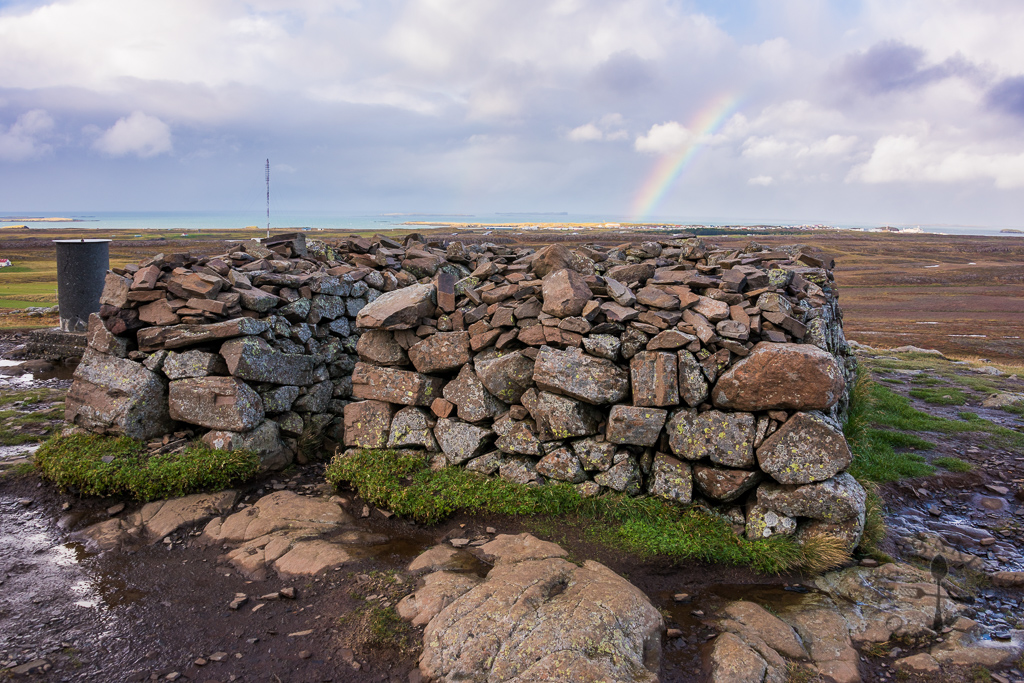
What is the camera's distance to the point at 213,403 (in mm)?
10289

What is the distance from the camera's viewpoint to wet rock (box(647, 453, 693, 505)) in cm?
895

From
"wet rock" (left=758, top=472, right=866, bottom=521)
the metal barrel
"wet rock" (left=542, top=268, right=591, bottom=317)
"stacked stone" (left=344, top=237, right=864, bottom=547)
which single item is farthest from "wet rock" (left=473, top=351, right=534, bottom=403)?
the metal barrel

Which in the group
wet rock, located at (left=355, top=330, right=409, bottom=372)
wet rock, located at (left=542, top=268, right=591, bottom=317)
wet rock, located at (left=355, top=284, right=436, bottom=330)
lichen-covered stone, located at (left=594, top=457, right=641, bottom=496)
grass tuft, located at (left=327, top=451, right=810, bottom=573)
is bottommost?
grass tuft, located at (left=327, top=451, right=810, bottom=573)

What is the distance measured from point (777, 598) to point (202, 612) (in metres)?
7.34

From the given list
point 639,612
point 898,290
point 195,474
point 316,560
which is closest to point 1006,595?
point 639,612

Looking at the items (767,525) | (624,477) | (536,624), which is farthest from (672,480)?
(536,624)

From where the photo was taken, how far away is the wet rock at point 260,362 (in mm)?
10422

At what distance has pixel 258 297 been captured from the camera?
36.3 feet

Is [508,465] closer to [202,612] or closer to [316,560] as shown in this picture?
[316,560]

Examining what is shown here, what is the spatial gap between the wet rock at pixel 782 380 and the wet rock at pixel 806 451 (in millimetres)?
295

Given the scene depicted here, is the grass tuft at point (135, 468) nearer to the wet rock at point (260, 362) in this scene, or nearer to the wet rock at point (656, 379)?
the wet rock at point (260, 362)

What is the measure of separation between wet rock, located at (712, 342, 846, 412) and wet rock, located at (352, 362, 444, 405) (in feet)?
17.0

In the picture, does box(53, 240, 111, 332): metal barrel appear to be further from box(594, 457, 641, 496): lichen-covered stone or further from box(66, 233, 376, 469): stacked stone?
box(594, 457, 641, 496): lichen-covered stone

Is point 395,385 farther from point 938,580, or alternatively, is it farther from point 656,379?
point 938,580
